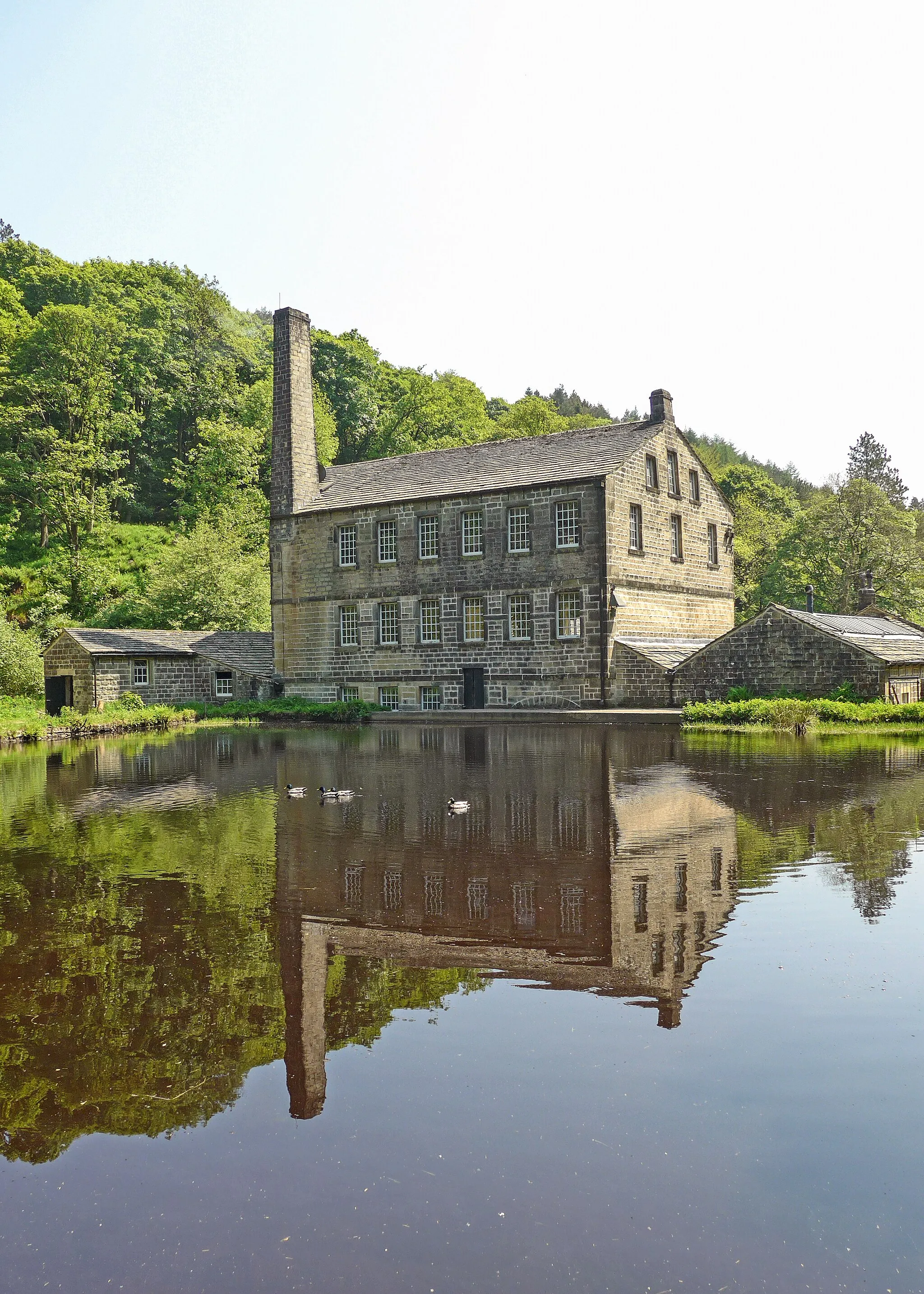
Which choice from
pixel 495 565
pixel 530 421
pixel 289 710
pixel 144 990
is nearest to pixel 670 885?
pixel 144 990

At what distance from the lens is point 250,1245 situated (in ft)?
12.5

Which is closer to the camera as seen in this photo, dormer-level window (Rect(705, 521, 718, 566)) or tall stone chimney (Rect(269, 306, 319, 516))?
tall stone chimney (Rect(269, 306, 319, 516))

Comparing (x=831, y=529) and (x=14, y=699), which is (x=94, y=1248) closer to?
(x=14, y=699)

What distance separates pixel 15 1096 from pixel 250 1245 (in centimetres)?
195

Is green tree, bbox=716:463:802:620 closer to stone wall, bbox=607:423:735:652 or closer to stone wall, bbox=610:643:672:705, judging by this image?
stone wall, bbox=607:423:735:652

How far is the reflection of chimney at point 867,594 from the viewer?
144 feet

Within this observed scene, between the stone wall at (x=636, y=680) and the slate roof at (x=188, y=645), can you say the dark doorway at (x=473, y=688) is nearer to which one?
the stone wall at (x=636, y=680)

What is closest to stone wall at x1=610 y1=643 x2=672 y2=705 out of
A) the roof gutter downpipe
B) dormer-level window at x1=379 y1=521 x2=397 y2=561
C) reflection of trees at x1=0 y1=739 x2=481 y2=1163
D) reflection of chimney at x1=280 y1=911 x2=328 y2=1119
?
the roof gutter downpipe

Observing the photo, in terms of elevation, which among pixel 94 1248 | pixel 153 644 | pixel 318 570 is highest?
pixel 318 570

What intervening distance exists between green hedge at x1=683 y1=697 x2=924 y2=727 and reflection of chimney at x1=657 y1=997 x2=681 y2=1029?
21763 millimetres

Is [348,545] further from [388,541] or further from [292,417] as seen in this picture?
[292,417]

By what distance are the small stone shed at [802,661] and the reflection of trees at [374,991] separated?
24.9 m

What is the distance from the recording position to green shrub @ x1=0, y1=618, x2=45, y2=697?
127 feet

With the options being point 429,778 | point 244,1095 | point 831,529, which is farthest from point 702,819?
point 831,529
